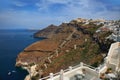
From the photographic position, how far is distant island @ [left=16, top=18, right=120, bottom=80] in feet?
157

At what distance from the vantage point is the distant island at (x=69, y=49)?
4800 centimetres

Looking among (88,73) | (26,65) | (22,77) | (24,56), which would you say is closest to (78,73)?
(88,73)

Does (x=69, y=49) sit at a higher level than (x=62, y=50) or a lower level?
higher

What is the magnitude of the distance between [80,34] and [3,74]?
32.4 metres

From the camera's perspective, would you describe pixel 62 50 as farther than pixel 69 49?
Yes

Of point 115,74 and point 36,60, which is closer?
point 115,74

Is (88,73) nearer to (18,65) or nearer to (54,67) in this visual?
(54,67)

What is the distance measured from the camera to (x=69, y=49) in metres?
64.1

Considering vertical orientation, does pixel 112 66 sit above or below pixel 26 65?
above

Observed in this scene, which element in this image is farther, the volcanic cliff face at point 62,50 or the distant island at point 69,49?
the volcanic cliff face at point 62,50

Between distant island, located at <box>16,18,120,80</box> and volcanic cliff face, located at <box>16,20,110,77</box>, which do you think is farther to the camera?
volcanic cliff face, located at <box>16,20,110,77</box>

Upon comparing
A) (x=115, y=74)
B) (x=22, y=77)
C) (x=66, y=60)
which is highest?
(x=115, y=74)

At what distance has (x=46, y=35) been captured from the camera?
562 ft

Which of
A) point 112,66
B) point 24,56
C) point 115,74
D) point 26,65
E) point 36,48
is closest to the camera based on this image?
point 115,74
